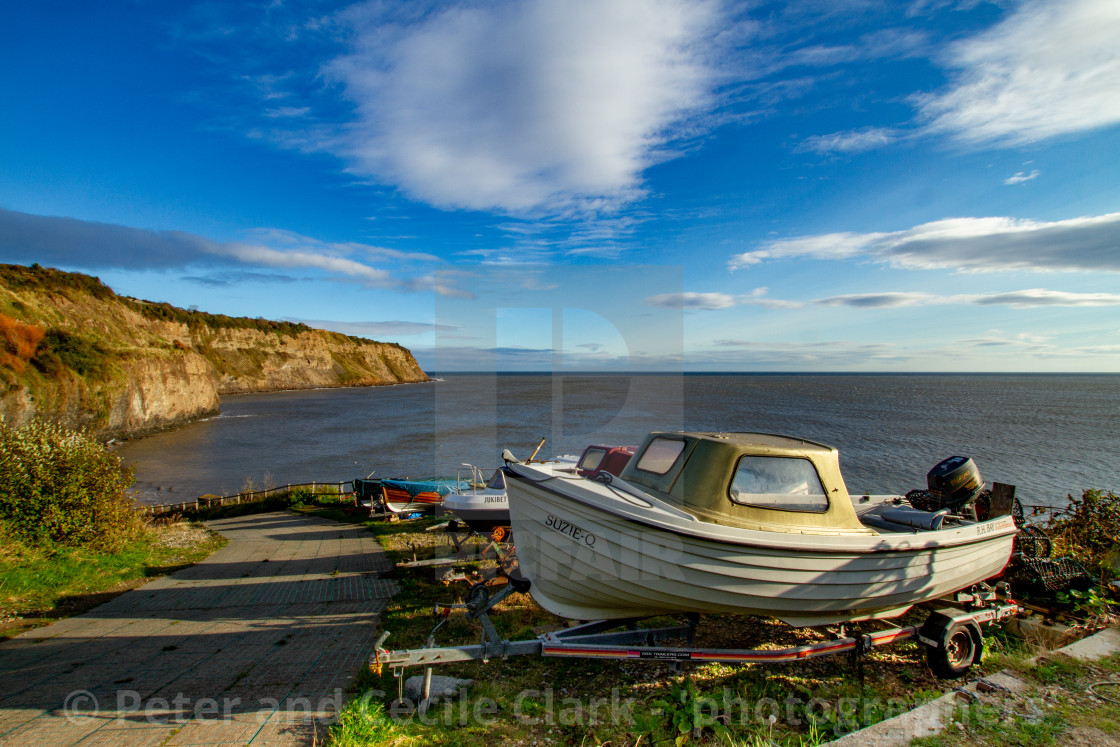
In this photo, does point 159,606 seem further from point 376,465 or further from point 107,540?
point 376,465

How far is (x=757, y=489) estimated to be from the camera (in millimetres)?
5574

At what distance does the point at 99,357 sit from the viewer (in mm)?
44062

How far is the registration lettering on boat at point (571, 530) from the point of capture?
5199mm

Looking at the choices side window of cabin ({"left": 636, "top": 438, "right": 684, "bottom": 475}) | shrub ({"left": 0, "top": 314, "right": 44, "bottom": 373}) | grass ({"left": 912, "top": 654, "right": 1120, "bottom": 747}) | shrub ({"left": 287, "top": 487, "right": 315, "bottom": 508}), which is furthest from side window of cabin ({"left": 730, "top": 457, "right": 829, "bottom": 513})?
shrub ({"left": 0, "top": 314, "right": 44, "bottom": 373})

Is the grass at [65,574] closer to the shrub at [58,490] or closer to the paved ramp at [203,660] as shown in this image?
the shrub at [58,490]

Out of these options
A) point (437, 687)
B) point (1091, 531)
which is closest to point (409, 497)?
point (437, 687)

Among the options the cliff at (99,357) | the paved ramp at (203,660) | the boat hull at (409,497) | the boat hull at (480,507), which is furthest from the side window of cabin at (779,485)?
the cliff at (99,357)

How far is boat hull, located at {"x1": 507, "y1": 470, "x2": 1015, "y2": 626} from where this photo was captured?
16.0 feet

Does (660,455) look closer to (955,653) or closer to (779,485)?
(779,485)

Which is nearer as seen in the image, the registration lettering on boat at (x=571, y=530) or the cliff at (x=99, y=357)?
the registration lettering on boat at (x=571, y=530)

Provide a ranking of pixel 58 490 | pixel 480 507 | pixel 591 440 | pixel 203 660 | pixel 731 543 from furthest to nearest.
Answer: pixel 591 440 → pixel 480 507 → pixel 58 490 → pixel 203 660 → pixel 731 543

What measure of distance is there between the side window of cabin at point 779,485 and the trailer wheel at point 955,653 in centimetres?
175

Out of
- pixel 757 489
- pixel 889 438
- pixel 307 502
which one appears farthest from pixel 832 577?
pixel 889 438

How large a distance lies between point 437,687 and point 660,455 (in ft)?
11.9
